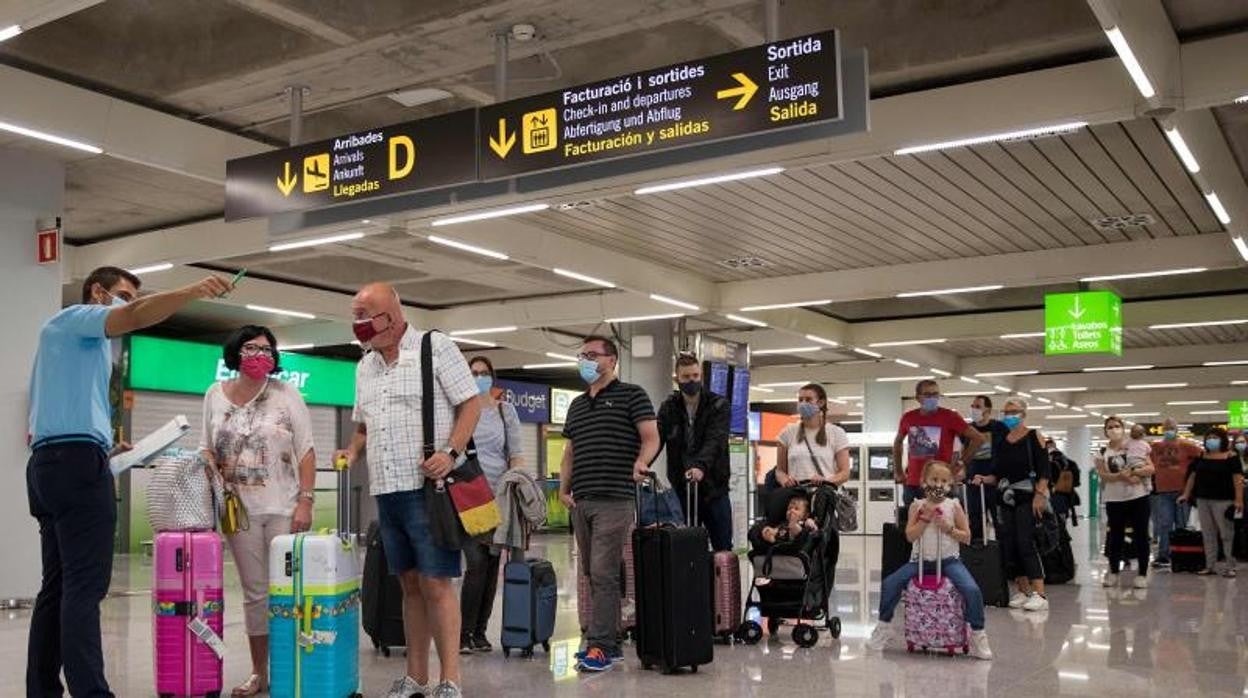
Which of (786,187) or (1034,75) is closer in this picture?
(1034,75)

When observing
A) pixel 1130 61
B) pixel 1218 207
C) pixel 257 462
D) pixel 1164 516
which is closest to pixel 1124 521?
pixel 1164 516

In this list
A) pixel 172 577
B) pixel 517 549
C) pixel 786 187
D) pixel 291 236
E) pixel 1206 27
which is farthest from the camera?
A: pixel 786 187

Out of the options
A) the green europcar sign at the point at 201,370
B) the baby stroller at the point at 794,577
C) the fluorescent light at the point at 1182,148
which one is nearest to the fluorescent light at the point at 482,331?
the green europcar sign at the point at 201,370

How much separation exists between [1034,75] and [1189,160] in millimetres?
1749

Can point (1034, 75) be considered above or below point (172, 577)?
above

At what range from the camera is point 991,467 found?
31.3 ft

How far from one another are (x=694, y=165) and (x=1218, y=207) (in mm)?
5045

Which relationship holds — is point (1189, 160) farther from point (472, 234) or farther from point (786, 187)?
point (472, 234)

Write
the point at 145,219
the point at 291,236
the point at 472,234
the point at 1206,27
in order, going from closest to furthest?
1. the point at 1206,27
2. the point at 291,236
3. the point at 472,234
4. the point at 145,219

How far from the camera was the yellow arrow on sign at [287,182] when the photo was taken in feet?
24.7

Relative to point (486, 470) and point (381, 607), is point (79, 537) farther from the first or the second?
point (486, 470)

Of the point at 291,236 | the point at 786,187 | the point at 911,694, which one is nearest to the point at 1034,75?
the point at 786,187

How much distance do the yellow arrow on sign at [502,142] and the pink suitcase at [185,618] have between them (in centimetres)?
281

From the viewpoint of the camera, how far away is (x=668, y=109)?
6.13 meters
